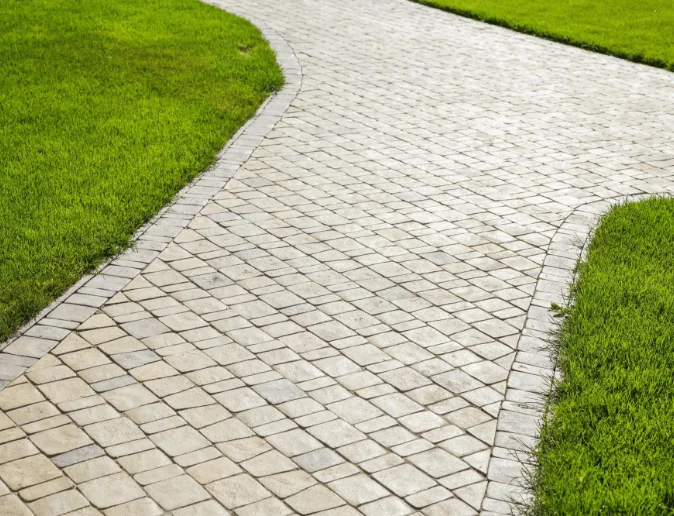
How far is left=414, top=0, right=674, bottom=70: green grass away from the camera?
14.0m

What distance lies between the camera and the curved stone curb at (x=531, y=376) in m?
4.52

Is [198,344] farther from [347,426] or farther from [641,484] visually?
[641,484]

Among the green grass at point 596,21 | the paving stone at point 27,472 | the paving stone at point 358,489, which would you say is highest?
the green grass at point 596,21

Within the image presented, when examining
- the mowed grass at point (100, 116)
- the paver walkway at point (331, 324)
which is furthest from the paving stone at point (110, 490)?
the mowed grass at point (100, 116)

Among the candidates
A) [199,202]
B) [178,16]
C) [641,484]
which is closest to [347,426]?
[641,484]

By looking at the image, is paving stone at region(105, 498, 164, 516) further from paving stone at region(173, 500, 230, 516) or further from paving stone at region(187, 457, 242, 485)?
paving stone at region(187, 457, 242, 485)

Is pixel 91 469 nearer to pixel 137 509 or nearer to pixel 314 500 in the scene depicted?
pixel 137 509

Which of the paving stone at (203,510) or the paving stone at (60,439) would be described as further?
the paving stone at (60,439)

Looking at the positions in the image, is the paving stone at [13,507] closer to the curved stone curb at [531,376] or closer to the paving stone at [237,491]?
the paving stone at [237,491]

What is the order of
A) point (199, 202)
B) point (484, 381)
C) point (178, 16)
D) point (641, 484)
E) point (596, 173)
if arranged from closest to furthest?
1. point (641, 484)
2. point (484, 381)
3. point (199, 202)
4. point (596, 173)
5. point (178, 16)

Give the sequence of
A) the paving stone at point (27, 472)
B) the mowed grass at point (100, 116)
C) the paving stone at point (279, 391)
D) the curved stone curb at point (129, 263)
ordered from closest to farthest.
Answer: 1. the paving stone at point (27, 472)
2. the paving stone at point (279, 391)
3. the curved stone curb at point (129, 263)
4. the mowed grass at point (100, 116)

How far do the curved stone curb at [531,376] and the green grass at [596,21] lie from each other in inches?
282

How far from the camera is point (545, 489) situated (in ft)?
14.3

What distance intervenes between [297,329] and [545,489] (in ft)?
7.09
